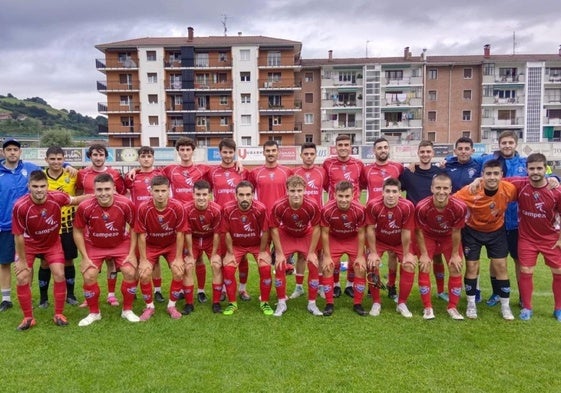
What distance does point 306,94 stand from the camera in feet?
137

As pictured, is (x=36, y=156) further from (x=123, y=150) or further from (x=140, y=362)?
(x=140, y=362)

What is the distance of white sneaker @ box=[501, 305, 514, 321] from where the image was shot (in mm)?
4723

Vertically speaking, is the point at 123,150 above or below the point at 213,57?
below

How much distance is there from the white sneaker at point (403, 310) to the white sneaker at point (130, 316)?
9.43ft

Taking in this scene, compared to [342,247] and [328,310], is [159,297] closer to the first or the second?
[328,310]

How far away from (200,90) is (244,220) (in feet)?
118

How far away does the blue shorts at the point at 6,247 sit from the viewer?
5168mm

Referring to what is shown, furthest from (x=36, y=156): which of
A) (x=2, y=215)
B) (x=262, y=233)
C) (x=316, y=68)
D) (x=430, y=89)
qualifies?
(x=430, y=89)

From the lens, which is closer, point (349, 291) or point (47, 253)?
point (47, 253)

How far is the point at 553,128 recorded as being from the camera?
41.0m

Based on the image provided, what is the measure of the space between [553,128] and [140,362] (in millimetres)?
46451

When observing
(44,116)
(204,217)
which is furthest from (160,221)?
(44,116)

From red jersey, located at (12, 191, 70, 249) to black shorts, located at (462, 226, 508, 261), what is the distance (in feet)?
14.9

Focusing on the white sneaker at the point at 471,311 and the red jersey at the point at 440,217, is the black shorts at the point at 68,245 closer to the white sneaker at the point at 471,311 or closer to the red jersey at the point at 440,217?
the red jersey at the point at 440,217
